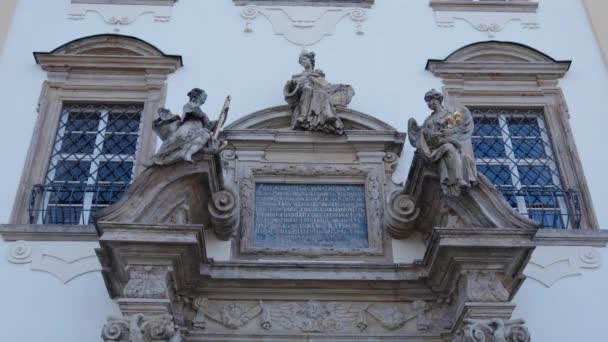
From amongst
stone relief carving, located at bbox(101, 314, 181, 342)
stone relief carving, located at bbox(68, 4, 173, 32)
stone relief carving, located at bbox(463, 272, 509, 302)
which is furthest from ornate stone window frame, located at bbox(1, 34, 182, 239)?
stone relief carving, located at bbox(463, 272, 509, 302)

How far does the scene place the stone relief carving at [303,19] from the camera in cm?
784

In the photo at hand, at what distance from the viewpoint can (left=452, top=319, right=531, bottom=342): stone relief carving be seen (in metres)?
5.23

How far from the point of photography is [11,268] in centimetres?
618

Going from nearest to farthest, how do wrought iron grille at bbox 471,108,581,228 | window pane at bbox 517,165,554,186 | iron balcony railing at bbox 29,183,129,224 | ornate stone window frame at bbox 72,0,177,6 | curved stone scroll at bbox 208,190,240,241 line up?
curved stone scroll at bbox 208,190,240,241 < iron balcony railing at bbox 29,183,129,224 < wrought iron grille at bbox 471,108,581,228 < window pane at bbox 517,165,554,186 < ornate stone window frame at bbox 72,0,177,6

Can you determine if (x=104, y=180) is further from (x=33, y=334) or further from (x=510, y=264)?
(x=510, y=264)

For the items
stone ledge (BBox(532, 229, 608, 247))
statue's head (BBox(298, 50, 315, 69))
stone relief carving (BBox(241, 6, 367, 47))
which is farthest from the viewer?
stone relief carving (BBox(241, 6, 367, 47))

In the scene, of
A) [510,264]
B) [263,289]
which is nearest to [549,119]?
[510,264]

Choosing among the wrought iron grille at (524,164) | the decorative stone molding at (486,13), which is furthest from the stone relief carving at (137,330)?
the decorative stone molding at (486,13)

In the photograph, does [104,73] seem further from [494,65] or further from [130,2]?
[494,65]

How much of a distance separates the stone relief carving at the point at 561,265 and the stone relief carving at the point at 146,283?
3.01 meters

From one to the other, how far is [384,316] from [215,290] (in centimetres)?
135

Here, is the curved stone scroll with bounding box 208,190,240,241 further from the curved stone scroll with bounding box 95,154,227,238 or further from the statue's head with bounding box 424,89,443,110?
the statue's head with bounding box 424,89,443,110

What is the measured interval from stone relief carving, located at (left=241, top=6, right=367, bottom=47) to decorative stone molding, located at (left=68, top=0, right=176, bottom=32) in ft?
2.83

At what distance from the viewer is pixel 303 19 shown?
7980 mm
